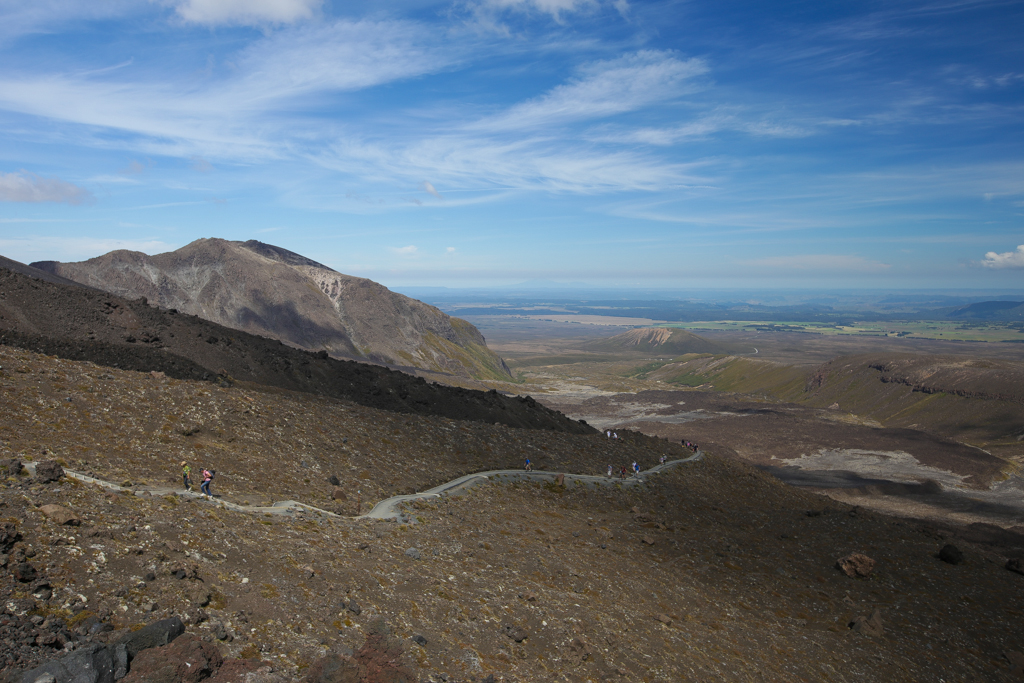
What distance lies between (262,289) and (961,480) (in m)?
191

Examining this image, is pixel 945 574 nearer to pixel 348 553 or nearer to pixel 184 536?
pixel 348 553

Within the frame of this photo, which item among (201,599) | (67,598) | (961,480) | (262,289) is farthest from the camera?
(262,289)

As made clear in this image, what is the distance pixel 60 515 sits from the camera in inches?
599

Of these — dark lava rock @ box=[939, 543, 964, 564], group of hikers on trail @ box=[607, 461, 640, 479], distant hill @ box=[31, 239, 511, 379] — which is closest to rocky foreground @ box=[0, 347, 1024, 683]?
dark lava rock @ box=[939, 543, 964, 564]

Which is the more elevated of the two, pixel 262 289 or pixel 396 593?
pixel 262 289

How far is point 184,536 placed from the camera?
1684cm

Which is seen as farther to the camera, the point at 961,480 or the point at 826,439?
the point at 826,439

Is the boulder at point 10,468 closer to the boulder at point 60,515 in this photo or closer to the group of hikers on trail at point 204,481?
the boulder at point 60,515

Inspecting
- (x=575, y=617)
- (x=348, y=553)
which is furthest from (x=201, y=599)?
(x=575, y=617)

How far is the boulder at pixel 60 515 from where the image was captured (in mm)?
15086

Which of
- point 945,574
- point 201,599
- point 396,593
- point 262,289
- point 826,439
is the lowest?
point 826,439

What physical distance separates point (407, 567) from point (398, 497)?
9831mm

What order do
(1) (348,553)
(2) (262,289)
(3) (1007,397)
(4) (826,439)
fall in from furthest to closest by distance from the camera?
(2) (262,289), (3) (1007,397), (4) (826,439), (1) (348,553)

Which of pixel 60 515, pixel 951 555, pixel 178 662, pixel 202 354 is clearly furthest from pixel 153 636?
pixel 202 354
